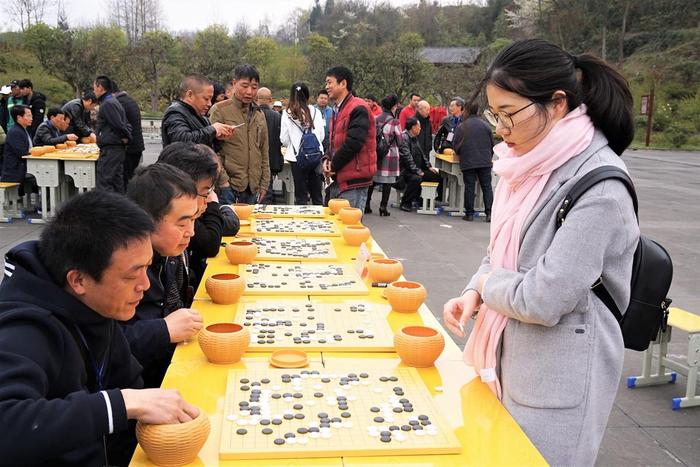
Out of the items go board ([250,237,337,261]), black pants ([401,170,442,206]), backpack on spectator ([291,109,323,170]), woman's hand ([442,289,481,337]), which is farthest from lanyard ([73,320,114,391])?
black pants ([401,170,442,206])

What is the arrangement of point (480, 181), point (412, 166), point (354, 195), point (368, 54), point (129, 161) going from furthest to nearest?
point (368, 54) → point (412, 166) → point (480, 181) → point (129, 161) → point (354, 195)

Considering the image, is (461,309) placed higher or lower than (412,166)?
higher

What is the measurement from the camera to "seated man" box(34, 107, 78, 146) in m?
8.61

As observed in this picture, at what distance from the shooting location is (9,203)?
8.09 meters

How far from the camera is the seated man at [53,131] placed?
861 centimetres

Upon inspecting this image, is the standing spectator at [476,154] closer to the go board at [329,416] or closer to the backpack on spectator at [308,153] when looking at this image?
the backpack on spectator at [308,153]

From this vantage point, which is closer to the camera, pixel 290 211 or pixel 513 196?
pixel 513 196

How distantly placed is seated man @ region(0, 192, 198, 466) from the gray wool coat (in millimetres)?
753

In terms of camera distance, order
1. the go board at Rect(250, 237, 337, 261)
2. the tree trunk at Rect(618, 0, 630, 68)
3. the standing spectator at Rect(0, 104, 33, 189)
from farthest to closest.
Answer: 1. the tree trunk at Rect(618, 0, 630, 68)
2. the standing spectator at Rect(0, 104, 33, 189)
3. the go board at Rect(250, 237, 337, 261)

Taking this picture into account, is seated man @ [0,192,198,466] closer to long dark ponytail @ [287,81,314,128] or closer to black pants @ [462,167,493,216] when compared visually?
long dark ponytail @ [287,81,314,128]

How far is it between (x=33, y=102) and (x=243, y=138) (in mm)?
5845

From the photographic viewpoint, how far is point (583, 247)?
1.38 metres

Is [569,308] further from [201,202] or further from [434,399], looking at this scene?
[201,202]

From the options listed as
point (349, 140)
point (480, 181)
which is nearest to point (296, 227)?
point (349, 140)
